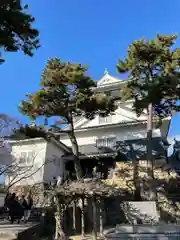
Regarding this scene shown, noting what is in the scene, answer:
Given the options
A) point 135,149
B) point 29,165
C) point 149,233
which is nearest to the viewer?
point 149,233

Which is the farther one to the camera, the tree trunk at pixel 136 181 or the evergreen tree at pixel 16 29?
the tree trunk at pixel 136 181

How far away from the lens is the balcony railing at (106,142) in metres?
22.4

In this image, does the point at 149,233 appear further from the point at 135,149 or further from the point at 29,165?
the point at 29,165

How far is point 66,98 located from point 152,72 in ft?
20.9

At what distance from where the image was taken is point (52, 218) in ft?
46.7

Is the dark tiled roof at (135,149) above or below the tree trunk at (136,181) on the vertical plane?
above

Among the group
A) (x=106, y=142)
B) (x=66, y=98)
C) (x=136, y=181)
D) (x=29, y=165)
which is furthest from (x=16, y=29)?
(x=106, y=142)

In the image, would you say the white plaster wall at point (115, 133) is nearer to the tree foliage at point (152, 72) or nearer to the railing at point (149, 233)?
the tree foliage at point (152, 72)

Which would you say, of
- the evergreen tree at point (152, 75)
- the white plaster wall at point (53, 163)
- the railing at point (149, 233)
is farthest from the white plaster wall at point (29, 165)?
the railing at point (149, 233)

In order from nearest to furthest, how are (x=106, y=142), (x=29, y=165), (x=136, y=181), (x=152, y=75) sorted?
(x=152, y=75) < (x=136, y=181) < (x=29, y=165) < (x=106, y=142)

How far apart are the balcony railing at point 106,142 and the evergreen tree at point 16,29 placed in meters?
15.1

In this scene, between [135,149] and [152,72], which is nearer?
[152,72]

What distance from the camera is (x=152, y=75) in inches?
599

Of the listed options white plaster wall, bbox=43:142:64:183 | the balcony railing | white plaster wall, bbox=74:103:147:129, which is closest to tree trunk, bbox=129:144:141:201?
the balcony railing
